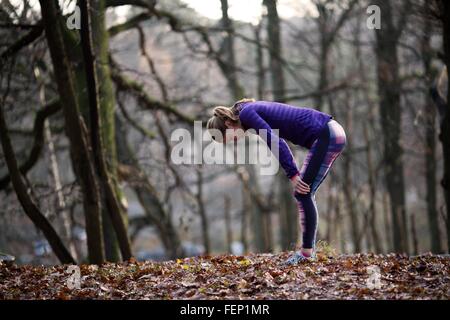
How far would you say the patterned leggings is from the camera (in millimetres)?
6676

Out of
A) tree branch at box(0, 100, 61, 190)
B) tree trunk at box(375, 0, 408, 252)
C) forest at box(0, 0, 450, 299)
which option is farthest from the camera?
tree trunk at box(375, 0, 408, 252)

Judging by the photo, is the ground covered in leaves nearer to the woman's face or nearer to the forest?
the forest

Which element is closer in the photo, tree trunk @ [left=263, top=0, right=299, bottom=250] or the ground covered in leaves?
the ground covered in leaves

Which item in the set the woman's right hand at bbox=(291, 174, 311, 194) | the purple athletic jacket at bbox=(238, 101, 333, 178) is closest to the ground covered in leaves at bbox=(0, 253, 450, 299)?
the woman's right hand at bbox=(291, 174, 311, 194)

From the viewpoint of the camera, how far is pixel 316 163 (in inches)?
263

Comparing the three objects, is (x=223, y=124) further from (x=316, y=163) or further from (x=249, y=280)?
(x=249, y=280)

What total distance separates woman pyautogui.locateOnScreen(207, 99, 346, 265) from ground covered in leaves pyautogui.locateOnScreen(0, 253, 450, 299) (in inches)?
26.8

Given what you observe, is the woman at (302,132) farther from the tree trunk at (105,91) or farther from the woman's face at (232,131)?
the tree trunk at (105,91)

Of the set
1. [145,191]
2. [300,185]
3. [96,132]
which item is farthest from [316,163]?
[145,191]

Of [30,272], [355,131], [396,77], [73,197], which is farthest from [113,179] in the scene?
[355,131]

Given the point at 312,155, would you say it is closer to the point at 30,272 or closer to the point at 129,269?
the point at 129,269

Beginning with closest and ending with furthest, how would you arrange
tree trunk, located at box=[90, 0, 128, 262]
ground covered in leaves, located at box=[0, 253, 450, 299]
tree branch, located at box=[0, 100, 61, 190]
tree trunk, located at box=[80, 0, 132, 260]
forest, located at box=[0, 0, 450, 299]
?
ground covered in leaves, located at box=[0, 253, 450, 299] → forest, located at box=[0, 0, 450, 299] → tree trunk, located at box=[80, 0, 132, 260] → tree trunk, located at box=[90, 0, 128, 262] → tree branch, located at box=[0, 100, 61, 190]
